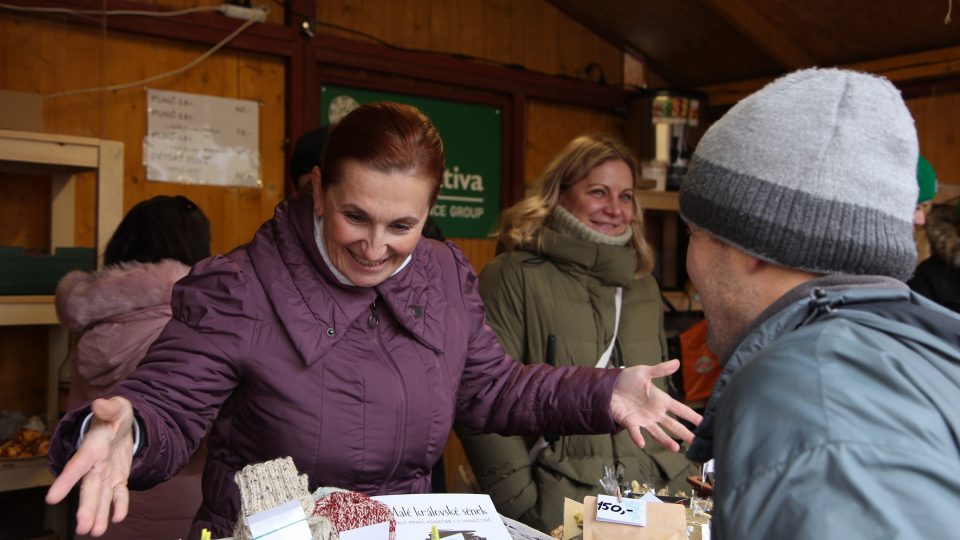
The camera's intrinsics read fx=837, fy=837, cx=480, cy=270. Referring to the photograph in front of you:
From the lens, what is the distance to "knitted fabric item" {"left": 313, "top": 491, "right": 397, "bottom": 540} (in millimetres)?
1120

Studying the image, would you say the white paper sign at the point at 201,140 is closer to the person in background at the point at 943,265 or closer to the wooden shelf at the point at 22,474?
the wooden shelf at the point at 22,474

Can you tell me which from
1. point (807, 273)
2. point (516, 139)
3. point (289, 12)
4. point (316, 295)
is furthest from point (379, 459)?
point (516, 139)

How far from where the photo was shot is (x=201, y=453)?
2.56 meters

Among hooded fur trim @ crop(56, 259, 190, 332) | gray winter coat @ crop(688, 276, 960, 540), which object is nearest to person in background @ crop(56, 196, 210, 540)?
hooded fur trim @ crop(56, 259, 190, 332)

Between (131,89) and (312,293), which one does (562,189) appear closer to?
(312,293)

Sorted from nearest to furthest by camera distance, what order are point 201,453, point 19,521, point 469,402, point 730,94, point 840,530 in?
point 840,530
point 469,402
point 201,453
point 19,521
point 730,94

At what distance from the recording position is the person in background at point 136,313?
2.39m

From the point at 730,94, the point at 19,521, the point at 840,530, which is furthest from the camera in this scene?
the point at 730,94

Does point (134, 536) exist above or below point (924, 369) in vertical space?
below

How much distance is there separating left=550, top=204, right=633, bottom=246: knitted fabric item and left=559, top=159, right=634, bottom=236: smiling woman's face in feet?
0.10

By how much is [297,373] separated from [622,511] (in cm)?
60

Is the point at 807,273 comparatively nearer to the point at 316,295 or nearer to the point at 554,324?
the point at 316,295

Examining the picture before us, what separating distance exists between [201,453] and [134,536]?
295mm

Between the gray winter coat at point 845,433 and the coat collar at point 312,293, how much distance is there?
84cm
